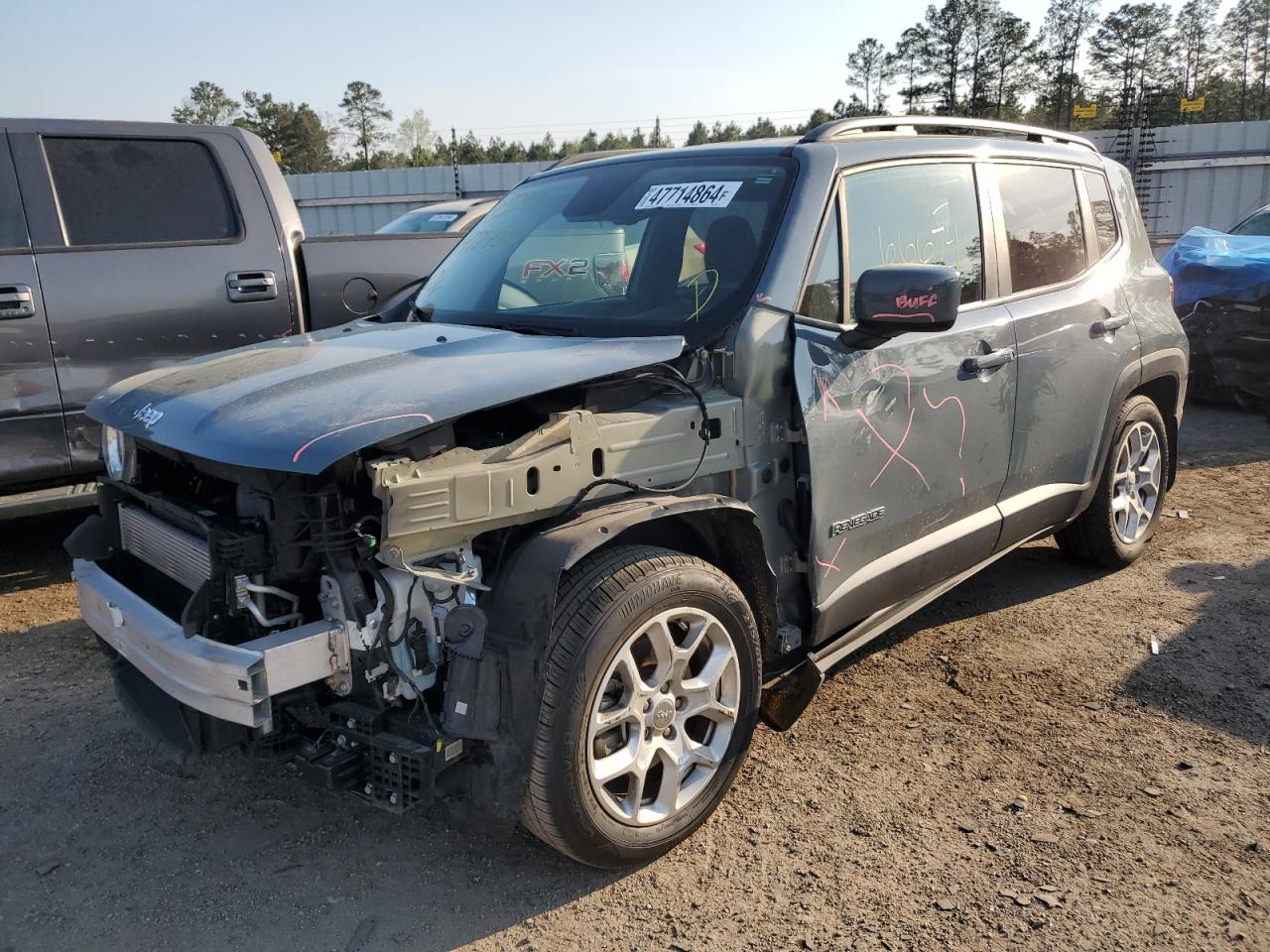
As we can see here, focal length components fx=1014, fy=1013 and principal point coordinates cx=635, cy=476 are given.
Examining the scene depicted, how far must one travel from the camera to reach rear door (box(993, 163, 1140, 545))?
4.08 metres

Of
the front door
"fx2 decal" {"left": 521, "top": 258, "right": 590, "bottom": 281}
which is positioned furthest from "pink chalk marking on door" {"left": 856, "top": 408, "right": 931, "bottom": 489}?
"fx2 decal" {"left": 521, "top": 258, "right": 590, "bottom": 281}

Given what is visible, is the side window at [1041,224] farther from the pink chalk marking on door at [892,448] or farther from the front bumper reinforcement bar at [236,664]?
the front bumper reinforcement bar at [236,664]

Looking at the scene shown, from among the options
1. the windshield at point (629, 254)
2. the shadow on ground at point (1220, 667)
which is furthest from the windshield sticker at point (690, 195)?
the shadow on ground at point (1220, 667)

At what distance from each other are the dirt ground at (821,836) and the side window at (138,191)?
2.26 metres

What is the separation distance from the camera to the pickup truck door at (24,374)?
4.82m

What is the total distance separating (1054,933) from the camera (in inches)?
101

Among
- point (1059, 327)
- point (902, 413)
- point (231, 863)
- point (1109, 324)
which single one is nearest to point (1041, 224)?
point (1059, 327)

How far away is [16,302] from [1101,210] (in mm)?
5168

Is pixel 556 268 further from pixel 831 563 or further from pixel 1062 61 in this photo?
pixel 1062 61

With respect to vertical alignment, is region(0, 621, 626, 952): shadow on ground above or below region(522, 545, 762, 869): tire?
below

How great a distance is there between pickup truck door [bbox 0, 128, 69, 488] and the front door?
3781mm

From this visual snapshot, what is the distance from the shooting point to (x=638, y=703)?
9.10ft

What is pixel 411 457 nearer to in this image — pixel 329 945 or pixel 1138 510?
pixel 329 945

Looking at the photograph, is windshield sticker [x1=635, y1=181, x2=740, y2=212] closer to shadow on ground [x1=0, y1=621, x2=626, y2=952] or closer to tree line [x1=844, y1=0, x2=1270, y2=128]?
shadow on ground [x1=0, y1=621, x2=626, y2=952]
